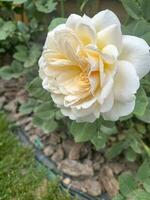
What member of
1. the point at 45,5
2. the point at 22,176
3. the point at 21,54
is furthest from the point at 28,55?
the point at 22,176

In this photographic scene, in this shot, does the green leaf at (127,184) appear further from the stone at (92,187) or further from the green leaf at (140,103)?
the stone at (92,187)

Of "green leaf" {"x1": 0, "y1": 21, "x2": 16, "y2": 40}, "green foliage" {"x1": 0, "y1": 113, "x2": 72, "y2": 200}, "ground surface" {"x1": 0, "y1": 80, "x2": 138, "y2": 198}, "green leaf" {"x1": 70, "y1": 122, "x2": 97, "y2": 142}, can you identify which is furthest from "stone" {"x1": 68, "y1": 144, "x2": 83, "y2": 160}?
"green leaf" {"x1": 70, "y1": 122, "x2": 97, "y2": 142}

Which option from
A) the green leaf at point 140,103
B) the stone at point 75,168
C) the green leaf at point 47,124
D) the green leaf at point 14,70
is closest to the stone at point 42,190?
the stone at point 75,168

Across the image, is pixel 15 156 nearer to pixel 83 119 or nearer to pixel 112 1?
pixel 112 1

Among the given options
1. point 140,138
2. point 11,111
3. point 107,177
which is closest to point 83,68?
point 140,138

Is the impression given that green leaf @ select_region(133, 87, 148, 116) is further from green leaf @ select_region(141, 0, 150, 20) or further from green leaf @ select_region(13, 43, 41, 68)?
green leaf @ select_region(13, 43, 41, 68)
